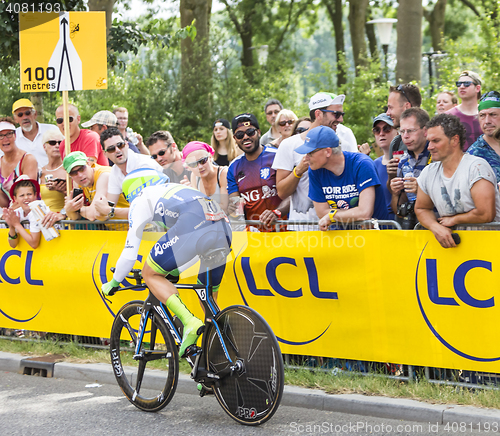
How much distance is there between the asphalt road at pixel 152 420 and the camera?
464cm

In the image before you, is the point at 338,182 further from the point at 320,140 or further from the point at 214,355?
the point at 214,355

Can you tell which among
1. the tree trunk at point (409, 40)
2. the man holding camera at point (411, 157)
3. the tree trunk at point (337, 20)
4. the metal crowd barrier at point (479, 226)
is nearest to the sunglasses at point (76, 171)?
the man holding camera at point (411, 157)

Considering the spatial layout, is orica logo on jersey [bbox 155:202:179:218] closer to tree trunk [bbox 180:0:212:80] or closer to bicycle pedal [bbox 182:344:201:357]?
bicycle pedal [bbox 182:344:201:357]

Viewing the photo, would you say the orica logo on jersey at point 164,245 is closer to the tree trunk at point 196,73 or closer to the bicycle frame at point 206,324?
the bicycle frame at point 206,324

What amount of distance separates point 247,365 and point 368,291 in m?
1.27

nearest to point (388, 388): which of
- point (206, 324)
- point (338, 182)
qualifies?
point (206, 324)

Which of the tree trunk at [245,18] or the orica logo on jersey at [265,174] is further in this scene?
the tree trunk at [245,18]

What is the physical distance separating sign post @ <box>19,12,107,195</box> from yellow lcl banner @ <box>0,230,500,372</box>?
1.91 meters

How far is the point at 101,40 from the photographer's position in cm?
754

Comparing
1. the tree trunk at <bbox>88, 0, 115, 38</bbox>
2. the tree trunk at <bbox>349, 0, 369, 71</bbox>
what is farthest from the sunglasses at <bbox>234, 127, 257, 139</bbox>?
the tree trunk at <bbox>349, 0, 369, 71</bbox>

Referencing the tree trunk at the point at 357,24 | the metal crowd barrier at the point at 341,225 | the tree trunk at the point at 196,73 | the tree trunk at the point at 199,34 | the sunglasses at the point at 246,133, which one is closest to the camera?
the metal crowd barrier at the point at 341,225

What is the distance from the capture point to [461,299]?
4.95 m

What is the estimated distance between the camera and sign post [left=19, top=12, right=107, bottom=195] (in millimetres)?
7504

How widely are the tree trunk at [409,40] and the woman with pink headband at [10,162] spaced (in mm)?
8746
